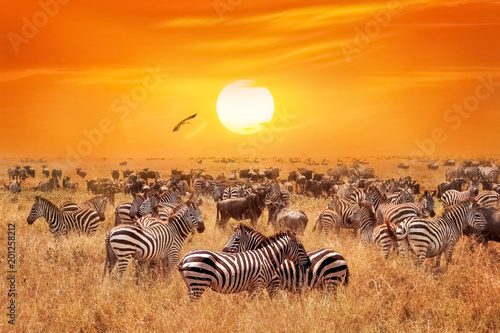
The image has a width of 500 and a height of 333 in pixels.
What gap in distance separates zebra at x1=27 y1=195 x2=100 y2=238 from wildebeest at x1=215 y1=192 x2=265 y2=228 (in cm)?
529

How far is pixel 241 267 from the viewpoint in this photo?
30.3ft

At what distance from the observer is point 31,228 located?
18.6m

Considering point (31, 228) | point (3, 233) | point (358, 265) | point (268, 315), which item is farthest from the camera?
point (31, 228)

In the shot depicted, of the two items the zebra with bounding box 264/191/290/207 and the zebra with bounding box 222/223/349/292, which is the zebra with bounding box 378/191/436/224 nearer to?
the zebra with bounding box 264/191/290/207

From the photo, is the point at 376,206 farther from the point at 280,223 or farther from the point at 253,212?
the point at 253,212

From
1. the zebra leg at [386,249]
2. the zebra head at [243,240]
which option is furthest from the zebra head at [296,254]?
the zebra leg at [386,249]

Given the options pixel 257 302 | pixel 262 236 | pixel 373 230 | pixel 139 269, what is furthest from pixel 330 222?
pixel 257 302

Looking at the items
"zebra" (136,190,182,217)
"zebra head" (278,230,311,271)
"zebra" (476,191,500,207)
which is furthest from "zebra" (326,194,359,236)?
"zebra head" (278,230,311,271)

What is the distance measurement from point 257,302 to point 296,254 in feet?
3.99

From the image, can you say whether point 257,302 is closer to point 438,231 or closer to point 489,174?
point 438,231

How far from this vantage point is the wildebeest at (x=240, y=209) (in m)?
20.3

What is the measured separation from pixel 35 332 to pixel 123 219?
8.50 metres

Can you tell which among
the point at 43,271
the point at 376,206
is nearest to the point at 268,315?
the point at 43,271

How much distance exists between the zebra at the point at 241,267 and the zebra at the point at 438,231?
3.74m
